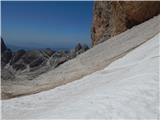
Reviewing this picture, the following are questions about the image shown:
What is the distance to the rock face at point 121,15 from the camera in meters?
16.9

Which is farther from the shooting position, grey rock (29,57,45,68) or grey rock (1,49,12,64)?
grey rock (1,49,12,64)

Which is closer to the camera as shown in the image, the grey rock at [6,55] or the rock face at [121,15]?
the rock face at [121,15]

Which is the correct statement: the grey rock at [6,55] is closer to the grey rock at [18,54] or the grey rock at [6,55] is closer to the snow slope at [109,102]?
the grey rock at [18,54]

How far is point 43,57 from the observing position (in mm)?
49438

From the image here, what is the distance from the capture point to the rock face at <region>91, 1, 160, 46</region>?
665 inches

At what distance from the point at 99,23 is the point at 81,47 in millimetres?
21300

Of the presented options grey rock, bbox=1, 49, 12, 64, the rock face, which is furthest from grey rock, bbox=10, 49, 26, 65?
the rock face

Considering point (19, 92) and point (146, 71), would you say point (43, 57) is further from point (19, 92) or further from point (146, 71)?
point (146, 71)

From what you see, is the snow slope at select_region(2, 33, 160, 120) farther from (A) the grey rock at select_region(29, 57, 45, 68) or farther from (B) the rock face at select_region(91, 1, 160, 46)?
(A) the grey rock at select_region(29, 57, 45, 68)

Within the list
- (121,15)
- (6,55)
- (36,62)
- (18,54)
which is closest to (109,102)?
(121,15)

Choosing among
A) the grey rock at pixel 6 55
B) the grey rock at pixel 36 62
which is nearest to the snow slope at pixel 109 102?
the grey rock at pixel 36 62

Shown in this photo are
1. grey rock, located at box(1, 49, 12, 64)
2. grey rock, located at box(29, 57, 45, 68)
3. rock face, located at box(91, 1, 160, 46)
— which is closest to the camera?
rock face, located at box(91, 1, 160, 46)

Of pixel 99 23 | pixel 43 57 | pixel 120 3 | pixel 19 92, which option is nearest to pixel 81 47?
pixel 43 57

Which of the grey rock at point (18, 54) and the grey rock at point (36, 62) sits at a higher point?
the grey rock at point (36, 62)
